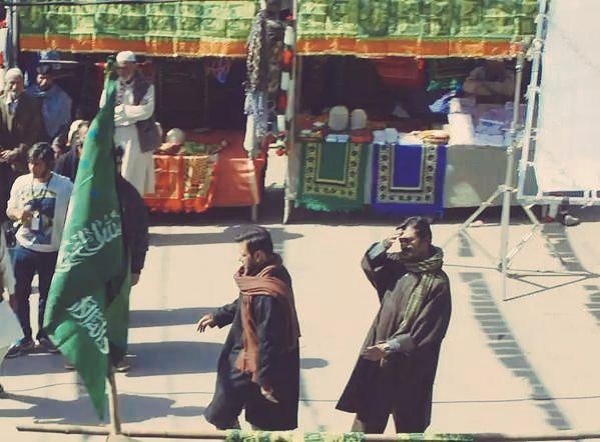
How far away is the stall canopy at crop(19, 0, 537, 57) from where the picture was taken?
1150 centimetres

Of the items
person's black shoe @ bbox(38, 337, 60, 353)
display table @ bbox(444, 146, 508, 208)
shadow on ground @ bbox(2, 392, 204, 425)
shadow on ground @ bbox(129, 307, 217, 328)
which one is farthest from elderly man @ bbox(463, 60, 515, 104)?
shadow on ground @ bbox(2, 392, 204, 425)

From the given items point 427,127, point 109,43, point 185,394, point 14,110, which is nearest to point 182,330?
point 185,394

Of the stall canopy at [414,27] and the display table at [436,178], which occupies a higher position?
the stall canopy at [414,27]

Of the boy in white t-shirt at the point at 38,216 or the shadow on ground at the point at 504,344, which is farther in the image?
the boy in white t-shirt at the point at 38,216

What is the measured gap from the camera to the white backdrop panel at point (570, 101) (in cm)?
931

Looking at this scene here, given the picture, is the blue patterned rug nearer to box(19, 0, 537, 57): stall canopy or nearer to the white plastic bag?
box(19, 0, 537, 57): stall canopy

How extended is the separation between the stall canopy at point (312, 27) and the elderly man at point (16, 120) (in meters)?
1.01

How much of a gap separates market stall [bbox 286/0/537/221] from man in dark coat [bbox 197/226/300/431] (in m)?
4.93

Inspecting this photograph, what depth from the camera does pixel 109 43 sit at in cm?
1177

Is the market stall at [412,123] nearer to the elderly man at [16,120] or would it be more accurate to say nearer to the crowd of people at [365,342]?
the elderly man at [16,120]

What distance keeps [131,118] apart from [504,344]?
3508 millimetres

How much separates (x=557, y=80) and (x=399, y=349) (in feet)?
11.1

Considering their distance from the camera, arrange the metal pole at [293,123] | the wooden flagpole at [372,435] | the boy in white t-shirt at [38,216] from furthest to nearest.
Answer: the metal pole at [293,123], the boy in white t-shirt at [38,216], the wooden flagpole at [372,435]

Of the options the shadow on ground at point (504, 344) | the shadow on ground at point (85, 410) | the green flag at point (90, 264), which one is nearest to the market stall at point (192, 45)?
the shadow on ground at point (504, 344)
